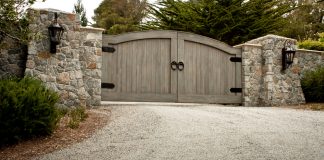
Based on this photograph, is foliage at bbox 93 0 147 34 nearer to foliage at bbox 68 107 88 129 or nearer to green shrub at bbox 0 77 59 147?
foliage at bbox 68 107 88 129

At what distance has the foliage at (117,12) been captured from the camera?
80.3 feet

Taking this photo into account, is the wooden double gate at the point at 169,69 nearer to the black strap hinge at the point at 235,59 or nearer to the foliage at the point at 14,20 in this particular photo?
the black strap hinge at the point at 235,59

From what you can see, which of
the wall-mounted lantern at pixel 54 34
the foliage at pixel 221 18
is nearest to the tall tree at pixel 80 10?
the foliage at pixel 221 18

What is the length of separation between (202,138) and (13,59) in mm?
4775

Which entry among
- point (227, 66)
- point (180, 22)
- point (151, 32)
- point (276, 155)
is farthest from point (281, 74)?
point (276, 155)

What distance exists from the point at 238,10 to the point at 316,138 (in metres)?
9.84

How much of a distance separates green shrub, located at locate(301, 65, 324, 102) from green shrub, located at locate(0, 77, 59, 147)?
25.6 feet

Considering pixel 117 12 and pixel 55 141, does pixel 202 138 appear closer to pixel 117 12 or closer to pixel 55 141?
pixel 55 141

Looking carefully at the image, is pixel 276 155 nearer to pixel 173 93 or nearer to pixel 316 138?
pixel 316 138

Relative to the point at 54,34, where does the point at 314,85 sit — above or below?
below

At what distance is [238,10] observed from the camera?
1448 cm

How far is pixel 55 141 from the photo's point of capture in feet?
17.9

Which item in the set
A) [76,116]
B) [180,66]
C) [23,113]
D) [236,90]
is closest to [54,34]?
[76,116]

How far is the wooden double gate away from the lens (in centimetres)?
917
